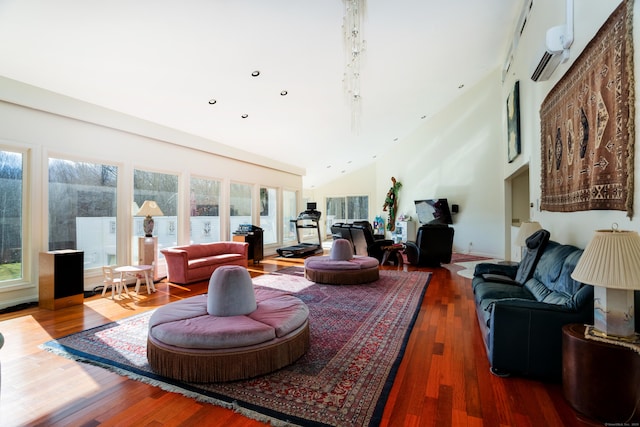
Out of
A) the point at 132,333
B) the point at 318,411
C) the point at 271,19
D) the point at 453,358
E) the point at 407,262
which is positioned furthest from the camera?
the point at 407,262

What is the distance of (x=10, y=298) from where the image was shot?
3.90m

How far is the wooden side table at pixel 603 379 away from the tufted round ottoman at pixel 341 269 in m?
3.32

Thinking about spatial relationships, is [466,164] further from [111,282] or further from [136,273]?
[111,282]

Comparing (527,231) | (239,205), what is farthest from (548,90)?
(239,205)

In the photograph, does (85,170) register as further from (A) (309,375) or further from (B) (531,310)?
(B) (531,310)

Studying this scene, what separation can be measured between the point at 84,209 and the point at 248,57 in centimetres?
346

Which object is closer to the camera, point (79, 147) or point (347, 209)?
point (79, 147)

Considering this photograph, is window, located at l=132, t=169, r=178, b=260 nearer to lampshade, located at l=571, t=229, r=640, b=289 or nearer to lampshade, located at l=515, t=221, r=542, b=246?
lampshade, located at l=515, t=221, r=542, b=246

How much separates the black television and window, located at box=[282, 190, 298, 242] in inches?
161

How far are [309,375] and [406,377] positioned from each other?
707mm

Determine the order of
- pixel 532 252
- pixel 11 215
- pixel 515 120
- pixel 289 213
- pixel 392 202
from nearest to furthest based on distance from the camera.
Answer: pixel 532 252 → pixel 11 215 → pixel 515 120 → pixel 289 213 → pixel 392 202

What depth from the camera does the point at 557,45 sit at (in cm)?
304

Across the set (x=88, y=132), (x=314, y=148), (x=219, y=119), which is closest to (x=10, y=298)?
(x=88, y=132)

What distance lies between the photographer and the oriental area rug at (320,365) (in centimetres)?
185
